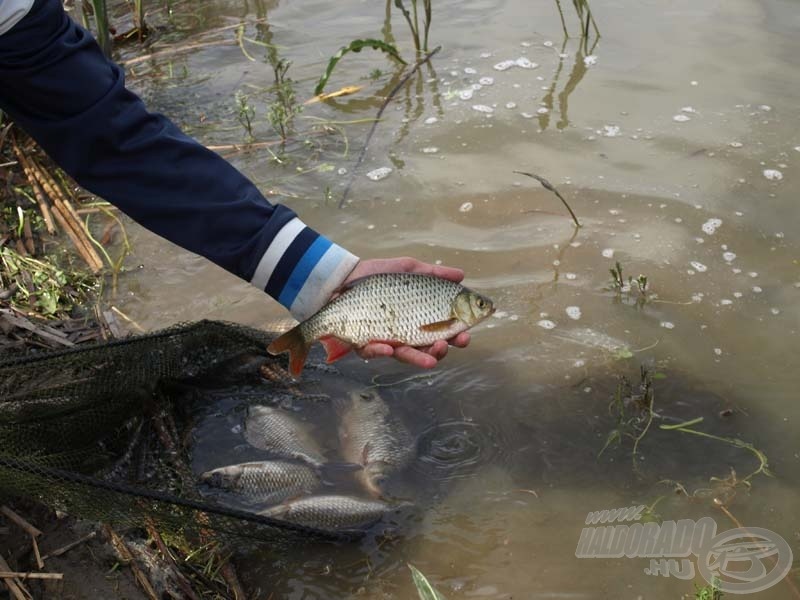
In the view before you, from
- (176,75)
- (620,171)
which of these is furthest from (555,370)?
(176,75)

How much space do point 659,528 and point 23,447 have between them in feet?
7.72

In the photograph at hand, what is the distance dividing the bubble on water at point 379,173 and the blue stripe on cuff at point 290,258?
256 cm

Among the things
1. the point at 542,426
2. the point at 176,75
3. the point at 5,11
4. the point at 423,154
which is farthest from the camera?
the point at 176,75

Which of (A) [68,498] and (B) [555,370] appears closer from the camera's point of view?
(A) [68,498]

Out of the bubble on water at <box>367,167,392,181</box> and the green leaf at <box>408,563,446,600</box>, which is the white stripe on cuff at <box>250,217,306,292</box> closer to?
the green leaf at <box>408,563,446,600</box>

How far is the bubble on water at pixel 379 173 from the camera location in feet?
18.6

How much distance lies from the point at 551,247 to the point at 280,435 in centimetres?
198

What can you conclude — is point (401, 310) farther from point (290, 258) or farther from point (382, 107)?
point (382, 107)

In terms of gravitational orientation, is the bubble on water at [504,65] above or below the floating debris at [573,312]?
above

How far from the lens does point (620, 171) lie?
5480mm

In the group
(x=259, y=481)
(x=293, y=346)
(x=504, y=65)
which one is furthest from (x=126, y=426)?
(x=504, y=65)

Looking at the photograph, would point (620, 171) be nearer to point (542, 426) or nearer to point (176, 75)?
point (542, 426)

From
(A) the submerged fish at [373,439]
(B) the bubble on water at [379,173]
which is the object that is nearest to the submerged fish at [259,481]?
(A) the submerged fish at [373,439]

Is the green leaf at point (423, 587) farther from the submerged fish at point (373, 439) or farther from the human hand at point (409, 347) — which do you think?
the submerged fish at point (373, 439)
